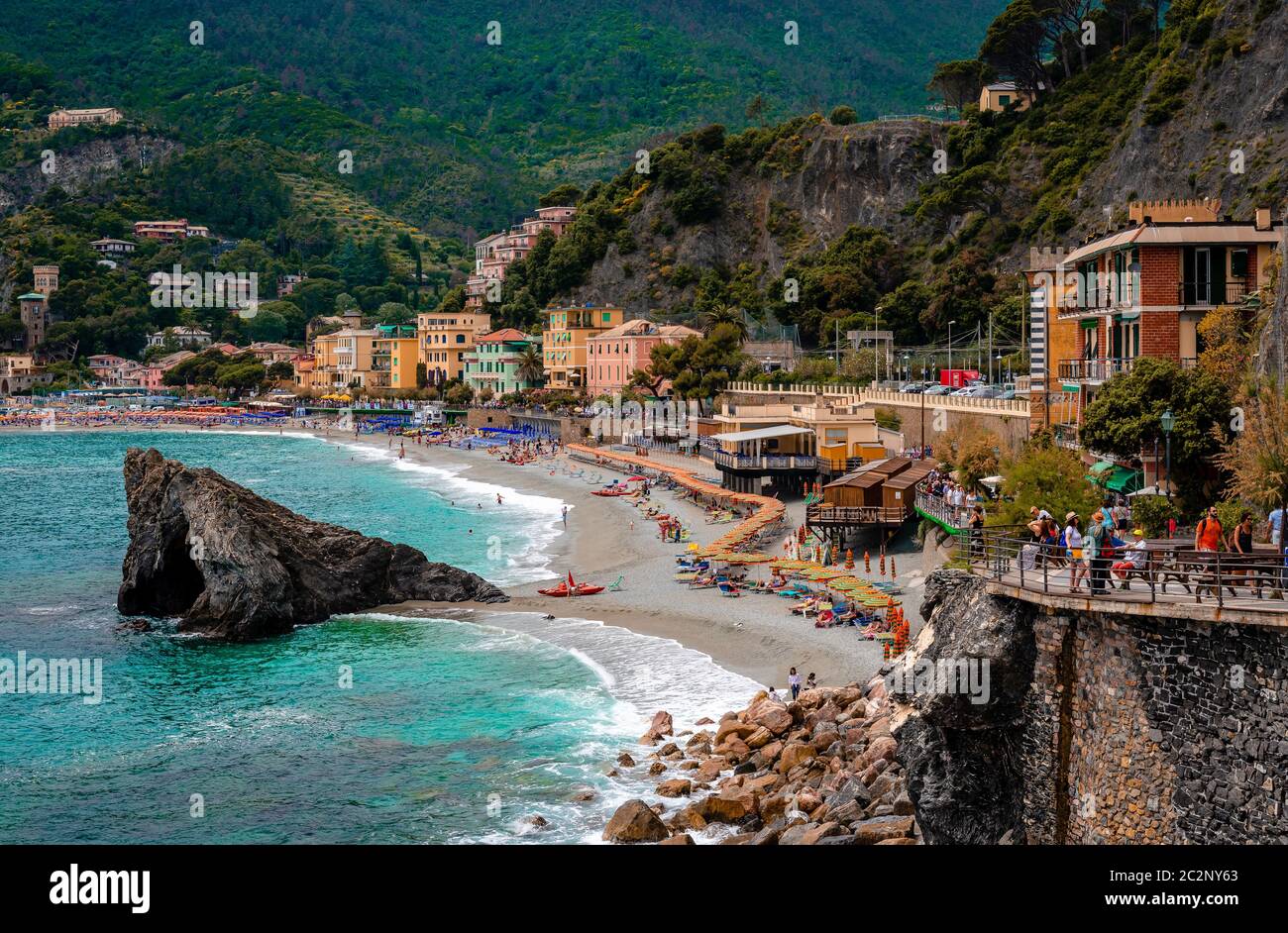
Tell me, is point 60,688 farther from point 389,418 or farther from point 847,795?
point 389,418

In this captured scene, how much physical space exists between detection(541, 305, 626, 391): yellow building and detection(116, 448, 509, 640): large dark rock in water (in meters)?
70.7

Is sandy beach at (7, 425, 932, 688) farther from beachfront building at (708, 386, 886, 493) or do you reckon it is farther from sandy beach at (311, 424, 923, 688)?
beachfront building at (708, 386, 886, 493)

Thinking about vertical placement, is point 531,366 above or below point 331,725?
above

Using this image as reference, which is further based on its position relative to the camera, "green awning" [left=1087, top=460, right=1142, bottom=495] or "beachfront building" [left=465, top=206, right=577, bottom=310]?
"beachfront building" [left=465, top=206, right=577, bottom=310]

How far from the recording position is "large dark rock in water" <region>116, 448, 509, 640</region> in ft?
115

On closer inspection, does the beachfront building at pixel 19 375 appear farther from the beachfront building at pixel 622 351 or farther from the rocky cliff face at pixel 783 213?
the beachfront building at pixel 622 351

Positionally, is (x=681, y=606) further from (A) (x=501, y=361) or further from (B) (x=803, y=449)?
(A) (x=501, y=361)

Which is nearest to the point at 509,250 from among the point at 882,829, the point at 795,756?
the point at 795,756

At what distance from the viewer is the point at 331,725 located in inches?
1039

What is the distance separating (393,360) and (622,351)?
174 feet

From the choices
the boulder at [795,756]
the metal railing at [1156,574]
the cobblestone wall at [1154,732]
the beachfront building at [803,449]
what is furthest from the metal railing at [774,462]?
the cobblestone wall at [1154,732]

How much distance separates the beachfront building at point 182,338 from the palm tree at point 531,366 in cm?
9097

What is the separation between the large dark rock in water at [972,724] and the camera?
608 inches

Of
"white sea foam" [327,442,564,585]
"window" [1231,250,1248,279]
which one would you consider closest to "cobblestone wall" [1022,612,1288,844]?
"window" [1231,250,1248,279]
